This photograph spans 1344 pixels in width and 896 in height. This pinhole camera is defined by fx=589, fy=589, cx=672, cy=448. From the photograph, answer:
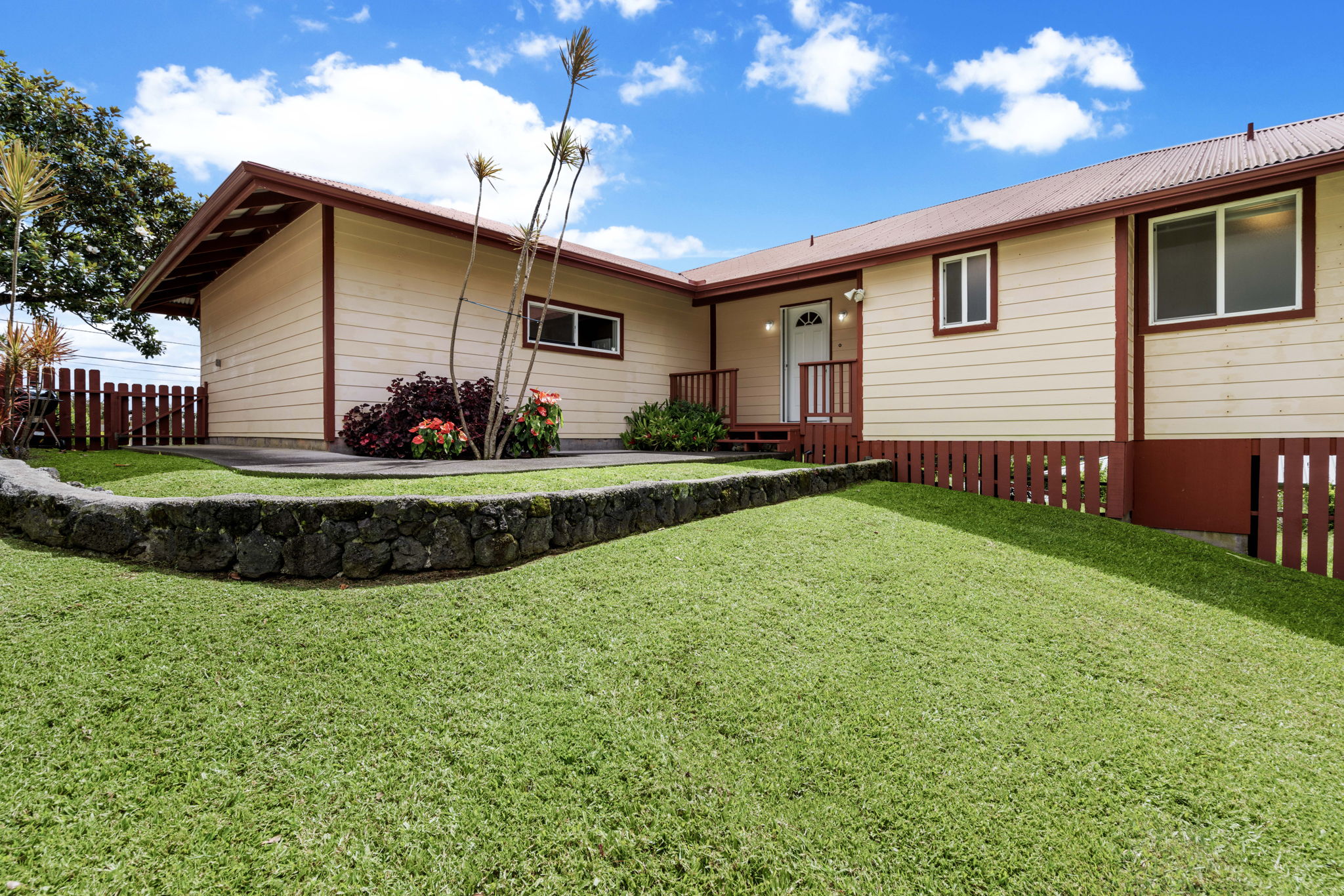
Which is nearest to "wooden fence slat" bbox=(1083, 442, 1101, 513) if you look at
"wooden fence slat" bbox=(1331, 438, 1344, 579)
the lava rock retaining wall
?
"wooden fence slat" bbox=(1331, 438, 1344, 579)

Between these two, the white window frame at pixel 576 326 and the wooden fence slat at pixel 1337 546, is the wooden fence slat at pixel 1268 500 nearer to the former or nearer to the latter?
the wooden fence slat at pixel 1337 546

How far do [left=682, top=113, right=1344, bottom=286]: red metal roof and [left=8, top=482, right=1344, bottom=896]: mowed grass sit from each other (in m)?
5.04

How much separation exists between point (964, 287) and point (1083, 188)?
2029mm

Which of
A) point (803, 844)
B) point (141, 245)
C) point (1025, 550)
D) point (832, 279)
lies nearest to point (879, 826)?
point (803, 844)

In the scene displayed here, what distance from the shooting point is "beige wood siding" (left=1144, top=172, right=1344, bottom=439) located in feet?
18.2

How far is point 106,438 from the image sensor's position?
29.5 feet

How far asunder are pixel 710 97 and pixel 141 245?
14.7m

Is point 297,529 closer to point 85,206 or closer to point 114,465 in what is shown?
point 114,465

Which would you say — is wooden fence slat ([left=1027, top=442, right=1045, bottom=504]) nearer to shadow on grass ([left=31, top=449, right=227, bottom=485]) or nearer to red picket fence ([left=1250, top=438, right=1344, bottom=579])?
red picket fence ([left=1250, top=438, right=1344, bottom=579])

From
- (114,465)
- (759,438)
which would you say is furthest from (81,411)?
(759,438)

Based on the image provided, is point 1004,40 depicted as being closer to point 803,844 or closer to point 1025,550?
point 1025,550

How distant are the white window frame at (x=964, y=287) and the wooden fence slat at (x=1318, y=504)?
3137 mm

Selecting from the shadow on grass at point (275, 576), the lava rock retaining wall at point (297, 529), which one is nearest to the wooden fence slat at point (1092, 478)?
the lava rock retaining wall at point (297, 529)

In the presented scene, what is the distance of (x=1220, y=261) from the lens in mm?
6051
